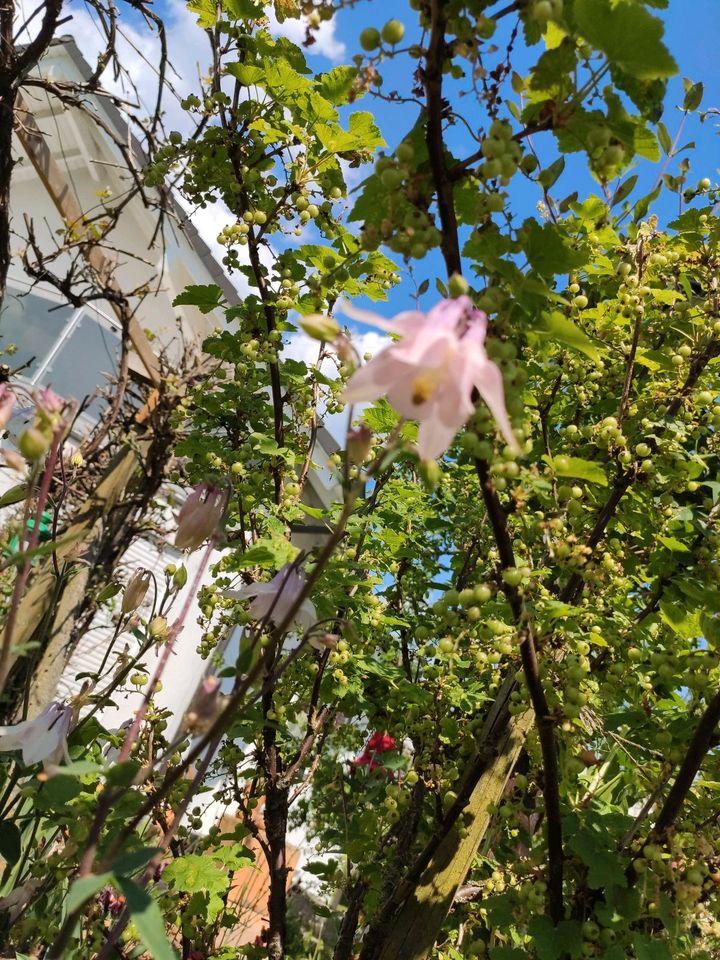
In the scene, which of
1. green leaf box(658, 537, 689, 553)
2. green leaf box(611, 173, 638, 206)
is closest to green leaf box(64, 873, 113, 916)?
green leaf box(611, 173, 638, 206)

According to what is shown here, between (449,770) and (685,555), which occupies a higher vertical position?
(685,555)

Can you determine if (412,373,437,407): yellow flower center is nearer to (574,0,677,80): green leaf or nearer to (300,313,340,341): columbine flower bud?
(300,313,340,341): columbine flower bud

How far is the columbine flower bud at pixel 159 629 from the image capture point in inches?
42.3

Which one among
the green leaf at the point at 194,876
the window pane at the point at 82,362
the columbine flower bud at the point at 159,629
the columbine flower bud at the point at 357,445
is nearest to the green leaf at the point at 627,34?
the columbine flower bud at the point at 357,445

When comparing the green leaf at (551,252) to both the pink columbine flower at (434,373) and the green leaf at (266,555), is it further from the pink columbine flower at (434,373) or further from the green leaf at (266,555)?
the green leaf at (266,555)

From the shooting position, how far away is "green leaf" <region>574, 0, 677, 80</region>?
65cm

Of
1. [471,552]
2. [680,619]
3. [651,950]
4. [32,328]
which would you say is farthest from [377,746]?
[32,328]

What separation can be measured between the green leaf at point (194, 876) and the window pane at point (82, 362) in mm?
4824

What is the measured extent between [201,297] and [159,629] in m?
1.06

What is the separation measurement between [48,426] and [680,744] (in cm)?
114

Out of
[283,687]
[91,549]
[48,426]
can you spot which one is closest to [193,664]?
[91,549]

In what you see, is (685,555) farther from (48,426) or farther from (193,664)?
(193,664)

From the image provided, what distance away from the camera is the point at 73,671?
5.45 metres

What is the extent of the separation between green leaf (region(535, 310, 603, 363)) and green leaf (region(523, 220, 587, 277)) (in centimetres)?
5
